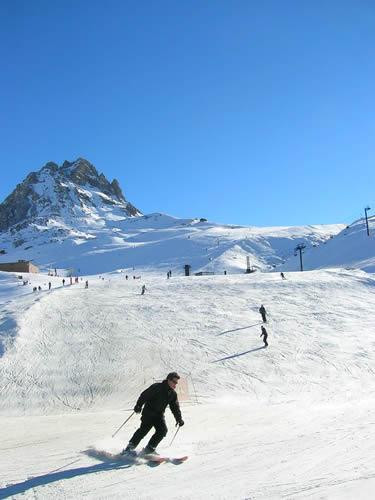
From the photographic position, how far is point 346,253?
233 feet

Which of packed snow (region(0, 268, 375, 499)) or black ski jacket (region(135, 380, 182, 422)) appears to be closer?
packed snow (region(0, 268, 375, 499))

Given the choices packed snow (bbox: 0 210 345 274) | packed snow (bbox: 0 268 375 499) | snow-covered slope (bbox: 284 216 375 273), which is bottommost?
packed snow (bbox: 0 268 375 499)

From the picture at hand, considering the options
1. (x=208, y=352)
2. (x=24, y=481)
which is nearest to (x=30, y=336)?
(x=208, y=352)

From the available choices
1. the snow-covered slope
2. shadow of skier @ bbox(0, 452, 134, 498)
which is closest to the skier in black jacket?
shadow of skier @ bbox(0, 452, 134, 498)

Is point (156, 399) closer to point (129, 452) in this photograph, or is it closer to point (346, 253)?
point (129, 452)

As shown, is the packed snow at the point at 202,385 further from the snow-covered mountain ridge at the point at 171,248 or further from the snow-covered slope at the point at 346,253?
the snow-covered mountain ridge at the point at 171,248

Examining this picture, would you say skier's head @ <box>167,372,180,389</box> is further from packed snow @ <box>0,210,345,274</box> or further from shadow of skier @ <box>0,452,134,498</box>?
packed snow @ <box>0,210,345,274</box>

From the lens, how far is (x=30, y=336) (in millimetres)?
22078

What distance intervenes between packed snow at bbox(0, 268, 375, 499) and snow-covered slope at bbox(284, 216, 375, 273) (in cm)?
2846

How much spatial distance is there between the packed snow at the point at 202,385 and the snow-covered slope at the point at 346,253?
1120 inches

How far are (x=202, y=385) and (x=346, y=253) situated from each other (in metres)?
58.2

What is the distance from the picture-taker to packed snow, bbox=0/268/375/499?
6525mm

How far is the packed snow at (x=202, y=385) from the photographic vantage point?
6.53 meters

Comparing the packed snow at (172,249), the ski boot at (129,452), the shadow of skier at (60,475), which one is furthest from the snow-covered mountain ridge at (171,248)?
the shadow of skier at (60,475)
